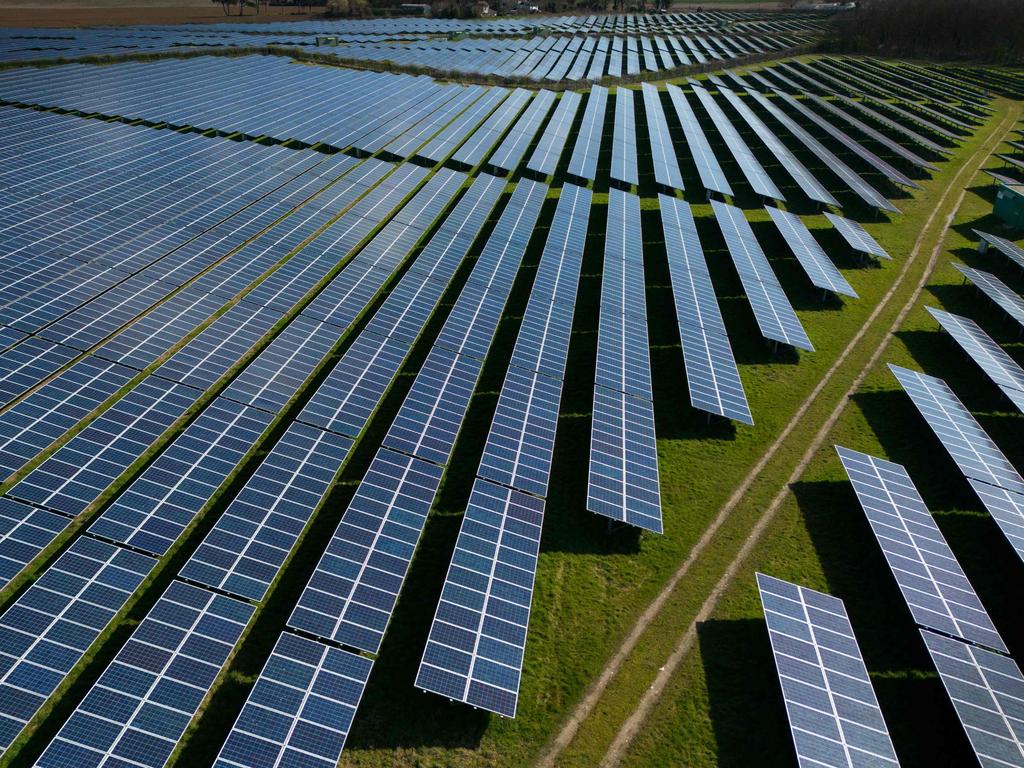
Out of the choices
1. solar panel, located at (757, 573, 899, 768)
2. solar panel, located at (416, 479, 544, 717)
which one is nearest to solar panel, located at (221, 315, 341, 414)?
solar panel, located at (416, 479, 544, 717)

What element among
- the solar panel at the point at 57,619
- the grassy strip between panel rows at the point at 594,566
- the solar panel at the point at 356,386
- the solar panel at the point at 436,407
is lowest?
the grassy strip between panel rows at the point at 594,566

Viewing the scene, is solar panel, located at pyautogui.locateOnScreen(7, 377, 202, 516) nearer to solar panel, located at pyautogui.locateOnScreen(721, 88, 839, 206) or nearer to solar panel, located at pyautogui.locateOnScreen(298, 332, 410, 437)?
solar panel, located at pyautogui.locateOnScreen(298, 332, 410, 437)

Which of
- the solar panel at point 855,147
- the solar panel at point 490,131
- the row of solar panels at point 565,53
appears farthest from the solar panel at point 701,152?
the row of solar panels at point 565,53

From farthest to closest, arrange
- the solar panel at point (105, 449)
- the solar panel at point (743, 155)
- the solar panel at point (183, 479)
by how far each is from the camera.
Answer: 1. the solar panel at point (743, 155)
2. the solar panel at point (105, 449)
3. the solar panel at point (183, 479)

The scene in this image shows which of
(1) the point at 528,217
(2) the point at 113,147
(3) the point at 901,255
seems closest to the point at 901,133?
(3) the point at 901,255

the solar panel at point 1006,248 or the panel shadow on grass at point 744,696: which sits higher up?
the solar panel at point 1006,248

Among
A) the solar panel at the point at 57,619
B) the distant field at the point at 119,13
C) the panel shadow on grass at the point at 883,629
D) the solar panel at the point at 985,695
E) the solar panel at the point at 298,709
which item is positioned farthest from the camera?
the distant field at the point at 119,13

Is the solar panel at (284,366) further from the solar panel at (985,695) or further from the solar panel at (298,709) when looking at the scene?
the solar panel at (985,695)
